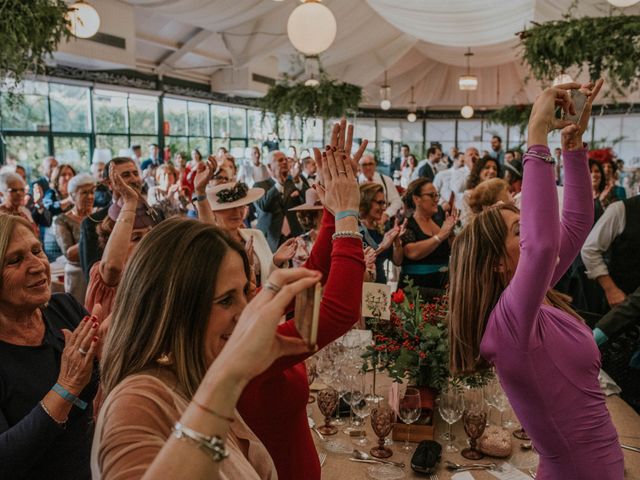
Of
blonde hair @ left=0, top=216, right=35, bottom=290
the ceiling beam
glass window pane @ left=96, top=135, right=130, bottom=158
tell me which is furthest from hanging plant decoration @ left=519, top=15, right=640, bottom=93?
glass window pane @ left=96, top=135, right=130, bottom=158

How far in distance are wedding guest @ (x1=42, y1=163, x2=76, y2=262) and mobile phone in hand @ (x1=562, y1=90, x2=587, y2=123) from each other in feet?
14.2

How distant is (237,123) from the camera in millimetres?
15484

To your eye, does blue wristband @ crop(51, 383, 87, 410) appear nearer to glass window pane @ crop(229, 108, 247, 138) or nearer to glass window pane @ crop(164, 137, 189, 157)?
glass window pane @ crop(164, 137, 189, 157)

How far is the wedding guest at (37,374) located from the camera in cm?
146

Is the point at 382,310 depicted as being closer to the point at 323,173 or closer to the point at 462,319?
the point at 462,319

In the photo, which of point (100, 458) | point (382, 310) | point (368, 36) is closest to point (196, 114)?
point (368, 36)

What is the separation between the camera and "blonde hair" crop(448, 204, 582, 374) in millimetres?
1584

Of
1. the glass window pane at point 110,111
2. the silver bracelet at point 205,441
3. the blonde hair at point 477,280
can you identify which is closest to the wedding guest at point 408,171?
the glass window pane at point 110,111

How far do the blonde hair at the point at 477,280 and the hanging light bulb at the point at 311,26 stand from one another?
12.3ft

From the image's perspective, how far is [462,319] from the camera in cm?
160

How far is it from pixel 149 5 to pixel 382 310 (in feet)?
23.1

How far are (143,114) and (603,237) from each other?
10192 mm

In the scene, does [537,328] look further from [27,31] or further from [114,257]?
[27,31]

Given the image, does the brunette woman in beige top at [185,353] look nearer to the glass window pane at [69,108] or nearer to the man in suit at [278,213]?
the man in suit at [278,213]
